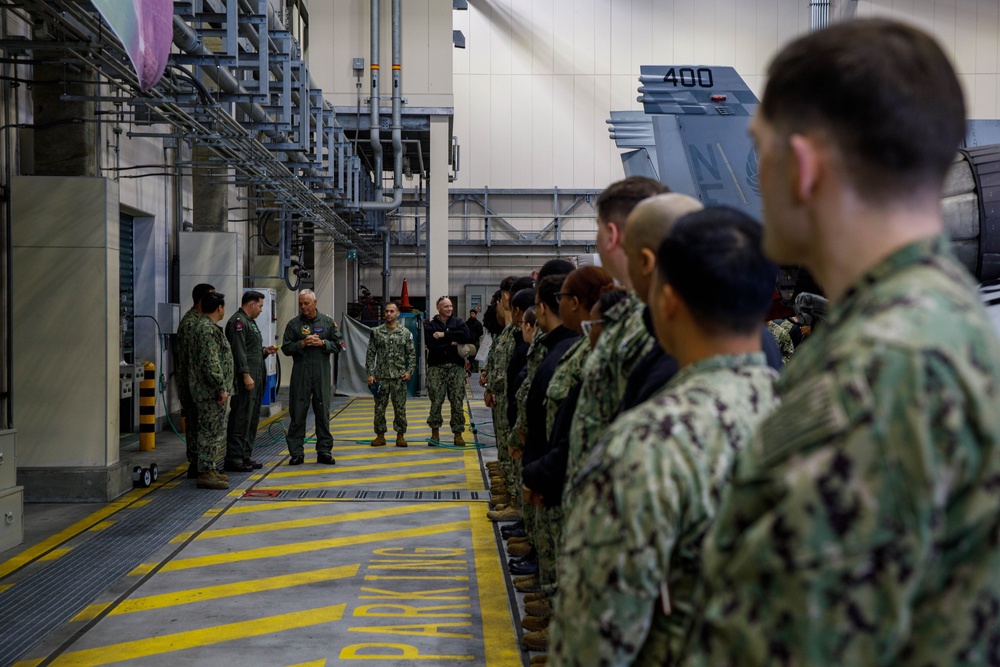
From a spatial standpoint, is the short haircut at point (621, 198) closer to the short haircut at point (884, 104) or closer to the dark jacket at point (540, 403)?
the dark jacket at point (540, 403)

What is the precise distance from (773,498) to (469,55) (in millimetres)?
29553

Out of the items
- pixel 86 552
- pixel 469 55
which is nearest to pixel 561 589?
pixel 86 552

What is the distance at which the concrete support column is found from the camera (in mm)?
18094

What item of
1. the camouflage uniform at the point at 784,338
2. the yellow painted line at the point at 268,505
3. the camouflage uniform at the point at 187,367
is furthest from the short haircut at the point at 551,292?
the camouflage uniform at the point at 784,338

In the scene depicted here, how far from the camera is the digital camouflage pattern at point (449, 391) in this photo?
12773mm

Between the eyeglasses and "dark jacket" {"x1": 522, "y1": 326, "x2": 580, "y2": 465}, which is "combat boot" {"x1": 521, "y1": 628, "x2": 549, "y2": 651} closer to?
"dark jacket" {"x1": 522, "y1": 326, "x2": 580, "y2": 465}

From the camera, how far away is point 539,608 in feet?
16.6

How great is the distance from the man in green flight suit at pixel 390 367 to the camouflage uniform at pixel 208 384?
3251 mm

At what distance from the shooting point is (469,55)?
2922 cm

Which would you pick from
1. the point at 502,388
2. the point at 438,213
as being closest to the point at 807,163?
the point at 502,388

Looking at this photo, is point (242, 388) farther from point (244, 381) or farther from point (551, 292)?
point (551, 292)

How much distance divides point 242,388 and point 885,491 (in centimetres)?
989

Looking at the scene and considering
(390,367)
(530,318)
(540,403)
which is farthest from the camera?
(390,367)

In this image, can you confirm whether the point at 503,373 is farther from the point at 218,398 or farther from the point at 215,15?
the point at 215,15
